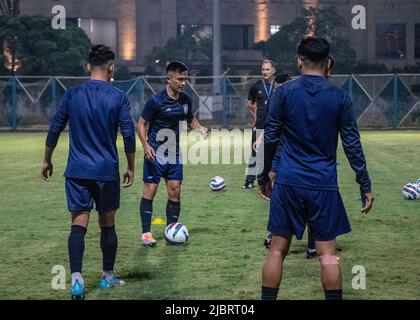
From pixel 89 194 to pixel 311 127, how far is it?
93.0 inches

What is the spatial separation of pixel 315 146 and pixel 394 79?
3503 centimetres

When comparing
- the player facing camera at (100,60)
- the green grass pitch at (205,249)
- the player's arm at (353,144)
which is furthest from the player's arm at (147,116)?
the player's arm at (353,144)

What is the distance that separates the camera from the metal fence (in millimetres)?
39375

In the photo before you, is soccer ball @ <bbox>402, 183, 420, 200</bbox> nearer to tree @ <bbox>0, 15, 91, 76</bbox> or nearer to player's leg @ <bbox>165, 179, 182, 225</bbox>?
player's leg @ <bbox>165, 179, 182, 225</bbox>

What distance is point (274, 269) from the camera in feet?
20.4

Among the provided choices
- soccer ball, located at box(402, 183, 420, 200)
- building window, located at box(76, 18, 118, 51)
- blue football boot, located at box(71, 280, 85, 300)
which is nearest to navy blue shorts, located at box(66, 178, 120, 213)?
blue football boot, located at box(71, 280, 85, 300)

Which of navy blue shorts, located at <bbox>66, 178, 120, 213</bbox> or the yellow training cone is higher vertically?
navy blue shorts, located at <bbox>66, 178, 120, 213</bbox>

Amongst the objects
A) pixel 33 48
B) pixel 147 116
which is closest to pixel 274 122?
pixel 147 116

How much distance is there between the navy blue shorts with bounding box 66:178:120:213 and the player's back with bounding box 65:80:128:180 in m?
0.07

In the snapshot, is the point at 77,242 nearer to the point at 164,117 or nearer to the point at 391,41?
the point at 164,117

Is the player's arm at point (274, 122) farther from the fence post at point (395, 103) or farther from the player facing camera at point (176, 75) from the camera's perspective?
the fence post at point (395, 103)

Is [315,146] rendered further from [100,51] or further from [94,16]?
[94,16]

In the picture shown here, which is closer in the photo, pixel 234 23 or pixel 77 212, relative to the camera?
pixel 77 212
